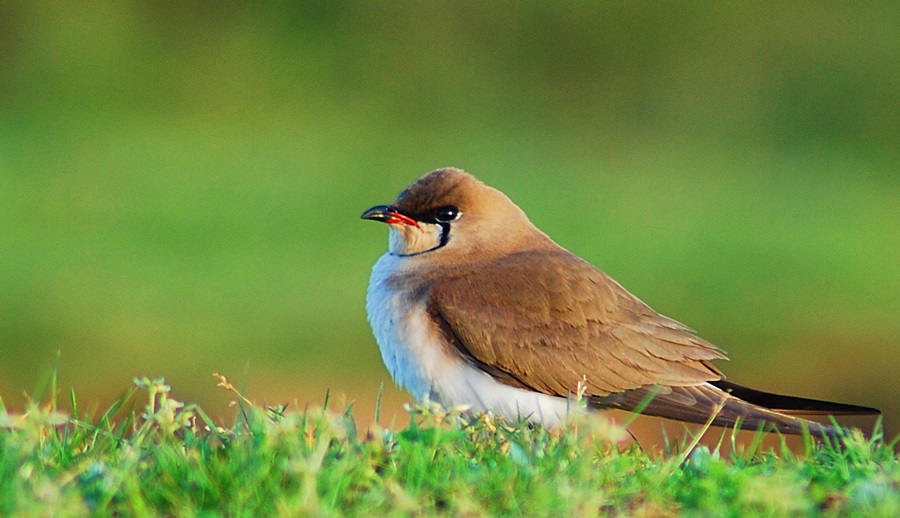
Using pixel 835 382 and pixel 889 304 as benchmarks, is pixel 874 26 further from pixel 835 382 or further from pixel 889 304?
pixel 835 382

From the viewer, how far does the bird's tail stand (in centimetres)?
573

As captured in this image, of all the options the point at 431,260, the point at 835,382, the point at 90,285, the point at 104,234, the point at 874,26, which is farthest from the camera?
the point at 874,26

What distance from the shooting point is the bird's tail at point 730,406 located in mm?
5730

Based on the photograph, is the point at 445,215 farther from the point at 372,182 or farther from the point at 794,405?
the point at 372,182

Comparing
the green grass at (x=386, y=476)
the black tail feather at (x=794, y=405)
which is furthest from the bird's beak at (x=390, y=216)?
the green grass at (x=386, y=476)

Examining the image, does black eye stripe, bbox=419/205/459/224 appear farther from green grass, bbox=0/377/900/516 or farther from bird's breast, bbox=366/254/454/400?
green grass, bbox=0/377/900/516

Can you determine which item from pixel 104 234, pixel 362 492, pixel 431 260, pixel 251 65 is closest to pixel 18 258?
pixel 104 234

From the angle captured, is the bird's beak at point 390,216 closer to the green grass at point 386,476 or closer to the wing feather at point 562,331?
the wing feather at point 562,331

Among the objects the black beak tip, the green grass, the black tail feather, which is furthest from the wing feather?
the green grass


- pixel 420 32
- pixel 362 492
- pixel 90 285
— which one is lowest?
pixel 90 285

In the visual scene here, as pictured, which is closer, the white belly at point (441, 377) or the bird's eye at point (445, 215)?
the white belly at point (441, 377)

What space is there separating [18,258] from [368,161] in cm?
458

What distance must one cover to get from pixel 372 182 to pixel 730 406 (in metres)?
10.2

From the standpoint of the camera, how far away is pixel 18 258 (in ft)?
44.1
